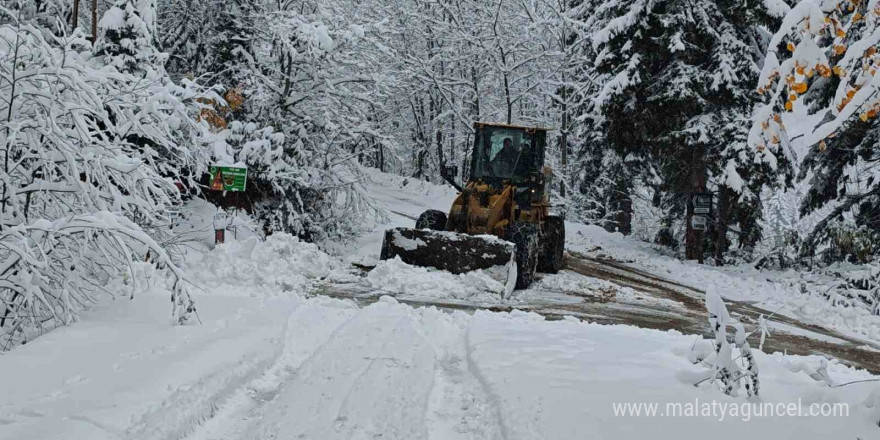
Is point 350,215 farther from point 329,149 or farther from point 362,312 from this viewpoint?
point 362,312

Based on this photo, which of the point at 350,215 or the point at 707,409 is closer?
the point at 707,409

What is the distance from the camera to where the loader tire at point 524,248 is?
10875mm

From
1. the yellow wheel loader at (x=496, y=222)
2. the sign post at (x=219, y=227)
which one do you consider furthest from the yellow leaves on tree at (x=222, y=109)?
the yellow wheel loader at (x=496, y=222)

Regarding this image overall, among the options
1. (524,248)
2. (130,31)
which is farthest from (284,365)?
(130,31)

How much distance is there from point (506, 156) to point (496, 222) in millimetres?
1470

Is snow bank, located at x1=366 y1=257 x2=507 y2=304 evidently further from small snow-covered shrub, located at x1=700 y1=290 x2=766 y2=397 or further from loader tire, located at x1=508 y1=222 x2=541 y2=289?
small snow-covered shrub, located at x1=700 y1=290 x2=766 y2=397

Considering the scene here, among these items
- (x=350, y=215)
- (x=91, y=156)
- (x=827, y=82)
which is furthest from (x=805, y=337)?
(x=350, y=215)

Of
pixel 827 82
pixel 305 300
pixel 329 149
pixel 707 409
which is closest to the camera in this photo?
pixel 707 409

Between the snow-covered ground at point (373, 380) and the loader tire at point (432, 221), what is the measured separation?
4333 mm

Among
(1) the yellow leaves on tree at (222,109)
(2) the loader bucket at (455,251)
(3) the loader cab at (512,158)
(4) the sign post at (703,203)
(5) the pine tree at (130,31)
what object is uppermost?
(5) the pine tree at (130,31)

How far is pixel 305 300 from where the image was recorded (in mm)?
8461

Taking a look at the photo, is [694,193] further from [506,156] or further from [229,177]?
[229,177]

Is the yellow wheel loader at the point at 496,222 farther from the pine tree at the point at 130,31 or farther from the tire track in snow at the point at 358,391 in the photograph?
the pine tree at the point at 130,31

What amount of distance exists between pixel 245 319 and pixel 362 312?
1517 millimetres
